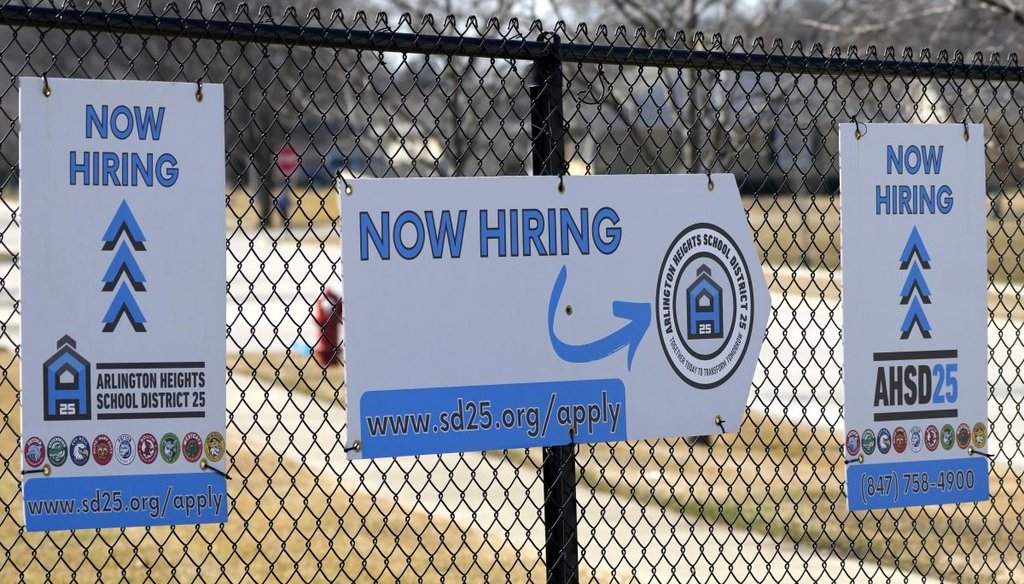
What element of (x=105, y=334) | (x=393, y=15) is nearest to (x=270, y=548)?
(x=105, y=334)

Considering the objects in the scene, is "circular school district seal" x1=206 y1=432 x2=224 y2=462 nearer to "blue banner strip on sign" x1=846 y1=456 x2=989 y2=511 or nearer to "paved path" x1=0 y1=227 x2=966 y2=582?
"paved path" x1=0 y1=227 x2=966 y2=582

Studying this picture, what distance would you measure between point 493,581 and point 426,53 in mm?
2887

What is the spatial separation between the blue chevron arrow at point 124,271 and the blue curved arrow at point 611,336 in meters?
1.12

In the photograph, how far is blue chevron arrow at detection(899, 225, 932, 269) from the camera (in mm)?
4000

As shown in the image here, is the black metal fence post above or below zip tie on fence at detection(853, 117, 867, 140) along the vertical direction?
below

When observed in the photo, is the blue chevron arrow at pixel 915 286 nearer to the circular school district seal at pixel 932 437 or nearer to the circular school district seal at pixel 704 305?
Answer: the circular school district seal at pixel 932 437

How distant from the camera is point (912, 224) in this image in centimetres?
401

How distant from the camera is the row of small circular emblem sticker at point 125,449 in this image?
3.06m

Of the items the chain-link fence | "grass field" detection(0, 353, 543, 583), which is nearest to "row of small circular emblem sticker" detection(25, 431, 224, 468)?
the chain-link fence

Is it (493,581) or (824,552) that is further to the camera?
(824,552)

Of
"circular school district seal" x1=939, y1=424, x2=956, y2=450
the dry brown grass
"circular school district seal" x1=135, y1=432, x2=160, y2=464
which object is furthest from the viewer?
the dry brown grass

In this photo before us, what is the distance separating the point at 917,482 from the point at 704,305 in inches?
40.0

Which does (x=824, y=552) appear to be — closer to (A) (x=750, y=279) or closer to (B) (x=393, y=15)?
(A) (x=750, y=279)

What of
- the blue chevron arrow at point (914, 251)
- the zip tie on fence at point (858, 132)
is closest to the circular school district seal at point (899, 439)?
the blue chevron arrow at point (914, 251)
